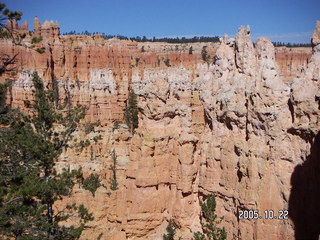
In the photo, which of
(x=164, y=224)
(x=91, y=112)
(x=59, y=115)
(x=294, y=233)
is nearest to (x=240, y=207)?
(x=294, y=233)

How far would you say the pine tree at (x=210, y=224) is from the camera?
16.1 metres

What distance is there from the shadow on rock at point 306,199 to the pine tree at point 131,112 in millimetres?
22566

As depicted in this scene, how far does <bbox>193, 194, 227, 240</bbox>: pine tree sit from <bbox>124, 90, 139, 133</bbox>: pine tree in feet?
61.9

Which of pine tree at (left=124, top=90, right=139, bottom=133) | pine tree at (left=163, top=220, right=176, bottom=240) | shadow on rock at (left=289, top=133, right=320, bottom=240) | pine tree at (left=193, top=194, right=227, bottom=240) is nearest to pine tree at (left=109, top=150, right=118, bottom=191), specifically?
pine tree at (left=163, top=220, right=176, bottom=240)

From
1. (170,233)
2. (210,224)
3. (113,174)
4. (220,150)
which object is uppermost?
(220,150)

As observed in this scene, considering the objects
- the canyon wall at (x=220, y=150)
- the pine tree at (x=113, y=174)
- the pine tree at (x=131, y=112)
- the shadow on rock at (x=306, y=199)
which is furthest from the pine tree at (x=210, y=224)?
the pine tree at (x=131, y=112)

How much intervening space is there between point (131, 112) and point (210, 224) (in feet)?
71.9

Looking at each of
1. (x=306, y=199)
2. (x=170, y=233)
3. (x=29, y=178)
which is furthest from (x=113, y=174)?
(x=306, y=199)

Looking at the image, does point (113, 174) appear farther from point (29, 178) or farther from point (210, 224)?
point (29, 178)

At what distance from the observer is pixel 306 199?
46.3 ft

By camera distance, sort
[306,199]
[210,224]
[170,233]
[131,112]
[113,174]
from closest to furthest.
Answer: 1. [306,199]
2. [210,224]
3. [170,233]
4. [113,174]
5. [131,112]

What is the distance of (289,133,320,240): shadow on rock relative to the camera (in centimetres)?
1393

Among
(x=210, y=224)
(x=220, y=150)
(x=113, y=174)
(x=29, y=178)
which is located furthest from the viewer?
(x=113, y=174)

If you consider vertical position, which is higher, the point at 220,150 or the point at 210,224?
the point at 220,150
